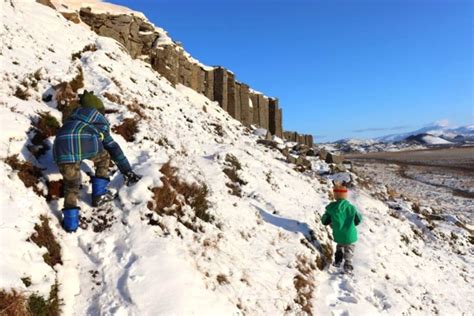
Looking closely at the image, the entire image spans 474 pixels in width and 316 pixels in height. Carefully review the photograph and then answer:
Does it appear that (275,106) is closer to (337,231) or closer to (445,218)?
(445,218)

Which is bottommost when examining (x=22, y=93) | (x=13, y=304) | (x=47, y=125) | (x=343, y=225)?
(x=13, y=304)

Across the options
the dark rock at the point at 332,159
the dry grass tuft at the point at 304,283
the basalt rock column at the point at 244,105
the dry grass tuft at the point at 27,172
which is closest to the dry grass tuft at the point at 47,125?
the dry grass tuft at the point at 27,172

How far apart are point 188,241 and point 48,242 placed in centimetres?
248

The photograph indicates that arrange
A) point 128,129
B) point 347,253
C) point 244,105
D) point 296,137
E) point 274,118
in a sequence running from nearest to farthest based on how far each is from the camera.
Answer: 1. point 347,253
2. point 128,129
3. point 244,105
4. point 274,118
5. point 296,137

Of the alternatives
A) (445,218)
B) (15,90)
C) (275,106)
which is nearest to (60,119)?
(15,90)

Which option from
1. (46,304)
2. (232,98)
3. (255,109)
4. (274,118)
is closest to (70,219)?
(46,304)

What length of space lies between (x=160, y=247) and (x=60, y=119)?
4.95 meters

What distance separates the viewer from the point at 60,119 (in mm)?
9781

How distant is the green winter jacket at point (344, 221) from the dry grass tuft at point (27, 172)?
274 inches

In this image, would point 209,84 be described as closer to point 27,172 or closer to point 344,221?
point 344,221

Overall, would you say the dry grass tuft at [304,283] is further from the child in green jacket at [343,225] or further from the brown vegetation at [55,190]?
the brown vegetation at [55,190]

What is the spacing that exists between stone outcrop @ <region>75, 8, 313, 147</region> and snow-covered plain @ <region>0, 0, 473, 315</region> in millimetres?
9664

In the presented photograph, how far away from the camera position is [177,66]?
3012 cm

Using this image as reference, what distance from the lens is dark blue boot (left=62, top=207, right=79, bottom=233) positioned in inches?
268
